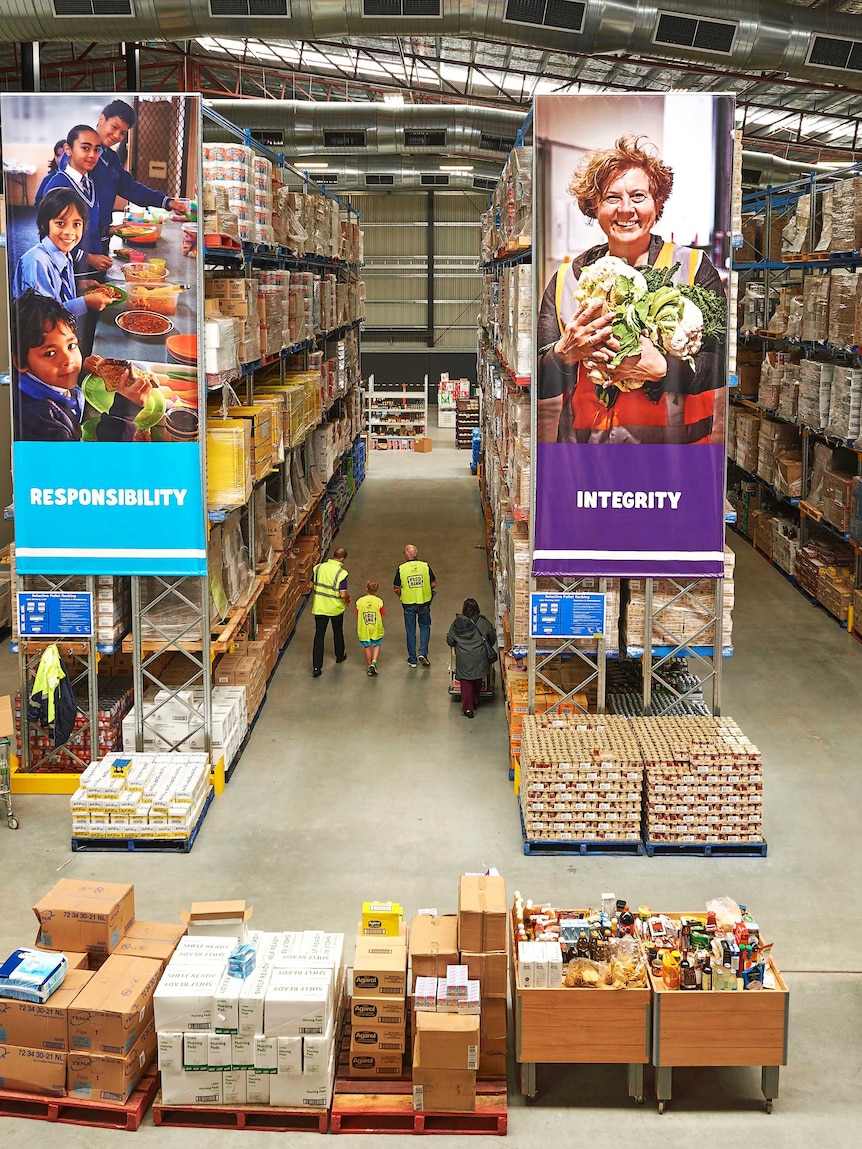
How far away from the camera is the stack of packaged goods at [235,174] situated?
10.9m

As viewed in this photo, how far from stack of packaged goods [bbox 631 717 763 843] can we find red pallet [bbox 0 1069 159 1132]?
4.52 m

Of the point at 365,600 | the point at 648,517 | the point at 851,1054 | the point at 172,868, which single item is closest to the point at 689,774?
the point at 648,517

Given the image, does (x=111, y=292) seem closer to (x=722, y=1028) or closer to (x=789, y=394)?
(x=722, y=1028)

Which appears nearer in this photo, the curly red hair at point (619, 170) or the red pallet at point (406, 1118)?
the red pallet at point (406, 1118)

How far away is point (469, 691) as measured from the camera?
13.1 metres

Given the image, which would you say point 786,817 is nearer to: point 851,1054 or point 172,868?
point 851,1054

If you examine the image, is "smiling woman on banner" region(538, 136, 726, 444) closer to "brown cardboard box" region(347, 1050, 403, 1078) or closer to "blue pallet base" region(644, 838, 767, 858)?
"blue pallet base" region(644, 838, 767, 858)

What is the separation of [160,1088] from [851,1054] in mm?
3871

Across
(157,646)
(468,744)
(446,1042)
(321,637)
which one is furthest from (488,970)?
(321,637)

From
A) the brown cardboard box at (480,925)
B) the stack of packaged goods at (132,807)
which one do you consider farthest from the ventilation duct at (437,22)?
the brown cardboard box at (480,925)

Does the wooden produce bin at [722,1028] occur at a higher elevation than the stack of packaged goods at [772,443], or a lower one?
lower

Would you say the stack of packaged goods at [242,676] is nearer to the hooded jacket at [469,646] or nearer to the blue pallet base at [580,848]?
the hooded jacket at [469,646]

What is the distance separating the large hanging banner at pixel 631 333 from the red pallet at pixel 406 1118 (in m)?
4.87

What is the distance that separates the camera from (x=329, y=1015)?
6820 millimetres
